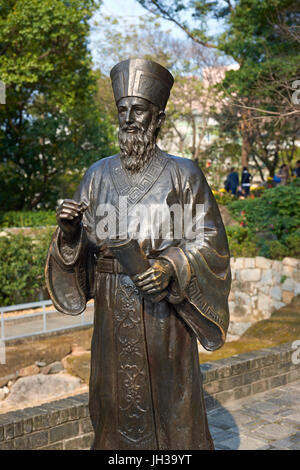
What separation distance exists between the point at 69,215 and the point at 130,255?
0.38 m

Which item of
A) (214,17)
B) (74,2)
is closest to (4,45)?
(74,2)

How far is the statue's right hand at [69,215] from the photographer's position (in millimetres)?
2637

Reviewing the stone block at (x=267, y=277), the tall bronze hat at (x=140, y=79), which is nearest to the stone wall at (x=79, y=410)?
the tall bronze hat at (x=140, y=79)

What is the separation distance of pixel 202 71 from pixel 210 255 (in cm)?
2077

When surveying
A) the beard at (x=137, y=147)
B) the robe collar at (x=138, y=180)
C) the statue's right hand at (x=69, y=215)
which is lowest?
the statue's right hand at (x=69, y=215)

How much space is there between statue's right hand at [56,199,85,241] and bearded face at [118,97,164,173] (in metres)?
0.47

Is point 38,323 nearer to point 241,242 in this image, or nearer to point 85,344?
point 85,344

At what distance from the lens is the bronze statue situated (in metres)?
2.86

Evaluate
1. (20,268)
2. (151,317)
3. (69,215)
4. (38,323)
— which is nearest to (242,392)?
(151,317)

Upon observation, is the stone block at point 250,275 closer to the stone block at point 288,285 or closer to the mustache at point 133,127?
the stone block at point 288,285

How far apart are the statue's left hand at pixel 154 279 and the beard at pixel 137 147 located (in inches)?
24.8

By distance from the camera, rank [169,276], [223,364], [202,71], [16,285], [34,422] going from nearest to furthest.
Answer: [169,276] < [34,422] < [223,364] < [16,285] < [202,71]

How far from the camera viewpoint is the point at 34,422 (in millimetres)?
4613
